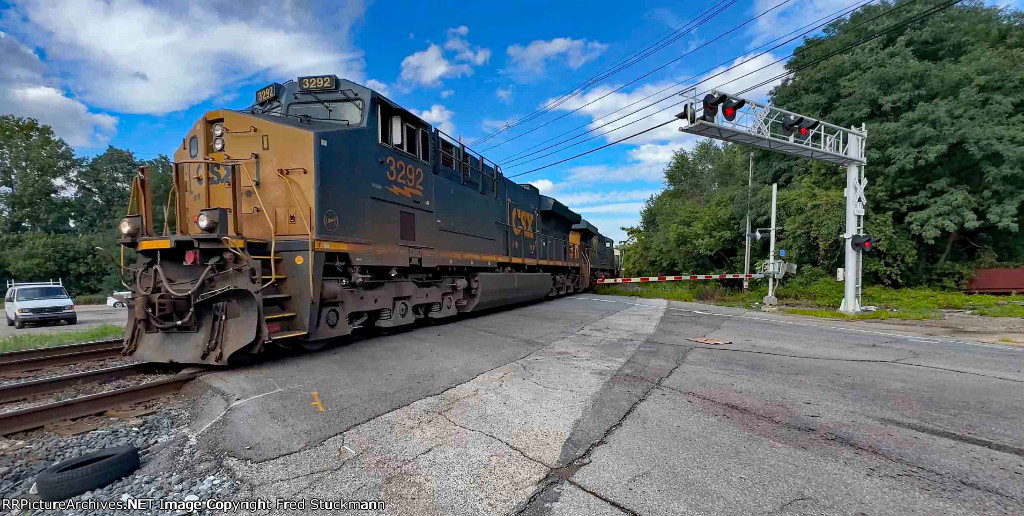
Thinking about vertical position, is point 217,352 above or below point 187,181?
below

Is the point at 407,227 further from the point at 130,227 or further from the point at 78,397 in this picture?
the point at 78,397

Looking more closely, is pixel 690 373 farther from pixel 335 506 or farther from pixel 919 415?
pixel 335 506

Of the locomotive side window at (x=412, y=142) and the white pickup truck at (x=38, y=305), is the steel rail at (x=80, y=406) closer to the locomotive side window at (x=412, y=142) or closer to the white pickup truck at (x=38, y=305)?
the locomotive side window at (x=412, y=142)

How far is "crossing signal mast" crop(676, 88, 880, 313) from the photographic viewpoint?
29.5ft

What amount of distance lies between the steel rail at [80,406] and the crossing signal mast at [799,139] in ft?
30.5

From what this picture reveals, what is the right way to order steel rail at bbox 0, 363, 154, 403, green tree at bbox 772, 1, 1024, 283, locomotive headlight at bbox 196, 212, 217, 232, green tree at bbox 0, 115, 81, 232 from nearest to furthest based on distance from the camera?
steel rail at bbox 0, 363, 154, 403, locomotive headlight at bbox 196, 212, 217, 232, green tree at bbox 772, 1, 1024, 283, green tree at bbox 0, 115, 81, 232

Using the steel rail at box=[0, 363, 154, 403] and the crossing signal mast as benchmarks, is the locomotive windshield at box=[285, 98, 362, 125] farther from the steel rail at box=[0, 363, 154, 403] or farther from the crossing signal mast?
the crossing signal mast

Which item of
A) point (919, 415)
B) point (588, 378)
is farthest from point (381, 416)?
point (919, 415)

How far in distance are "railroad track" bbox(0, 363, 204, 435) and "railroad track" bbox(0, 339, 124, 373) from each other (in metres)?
1.55

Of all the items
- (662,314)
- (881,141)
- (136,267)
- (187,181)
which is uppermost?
(881,141)

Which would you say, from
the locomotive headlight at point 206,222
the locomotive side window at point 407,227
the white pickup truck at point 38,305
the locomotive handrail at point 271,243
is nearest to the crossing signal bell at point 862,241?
the locomotive side window at point 407,227

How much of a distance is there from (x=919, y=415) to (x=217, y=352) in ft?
21.5

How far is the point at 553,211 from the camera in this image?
14133 mm

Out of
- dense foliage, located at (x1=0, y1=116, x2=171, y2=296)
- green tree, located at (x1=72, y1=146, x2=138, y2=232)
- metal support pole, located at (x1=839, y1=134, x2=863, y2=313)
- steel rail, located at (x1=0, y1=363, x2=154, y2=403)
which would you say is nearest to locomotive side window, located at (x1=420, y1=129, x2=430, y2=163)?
steel rail, located at (x1=0, y1=363, x2=154, y2=403)
